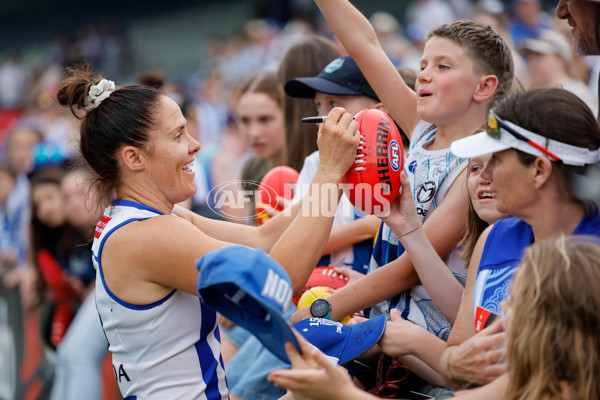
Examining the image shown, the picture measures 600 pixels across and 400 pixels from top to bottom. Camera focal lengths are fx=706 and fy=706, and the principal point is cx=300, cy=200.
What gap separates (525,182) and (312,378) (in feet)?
3.17

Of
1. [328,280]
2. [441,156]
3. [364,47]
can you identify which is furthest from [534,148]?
[328,280]

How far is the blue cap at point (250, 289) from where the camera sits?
2004mm

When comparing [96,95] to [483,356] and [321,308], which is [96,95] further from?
[483,356]

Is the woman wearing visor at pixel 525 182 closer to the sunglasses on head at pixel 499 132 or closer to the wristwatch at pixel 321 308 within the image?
the sunglasses on head at pixel 499 132

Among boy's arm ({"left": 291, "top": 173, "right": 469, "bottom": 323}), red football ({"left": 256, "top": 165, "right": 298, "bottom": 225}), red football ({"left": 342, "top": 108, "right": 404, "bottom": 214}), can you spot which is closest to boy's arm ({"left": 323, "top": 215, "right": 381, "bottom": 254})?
red football ({"left": 256, "top": 165, "right": 298, "bottom": 225})

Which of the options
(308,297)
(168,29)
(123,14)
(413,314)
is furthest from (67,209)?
(123,14)

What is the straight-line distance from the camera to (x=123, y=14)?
2381 cm

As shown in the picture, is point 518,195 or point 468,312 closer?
point 518,195

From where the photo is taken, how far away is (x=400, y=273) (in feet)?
10.0

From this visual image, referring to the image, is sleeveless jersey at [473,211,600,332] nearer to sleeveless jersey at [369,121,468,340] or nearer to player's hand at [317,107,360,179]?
sleeveless jersey at [369,121,468,340]

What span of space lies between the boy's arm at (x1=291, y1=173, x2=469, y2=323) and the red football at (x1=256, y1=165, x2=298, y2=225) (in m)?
0.92

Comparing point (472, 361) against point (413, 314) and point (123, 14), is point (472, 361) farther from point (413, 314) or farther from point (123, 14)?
point (123, 14)

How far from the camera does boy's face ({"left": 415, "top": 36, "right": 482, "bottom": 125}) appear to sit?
310 cm

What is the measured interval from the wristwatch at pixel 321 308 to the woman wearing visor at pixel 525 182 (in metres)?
0.67
